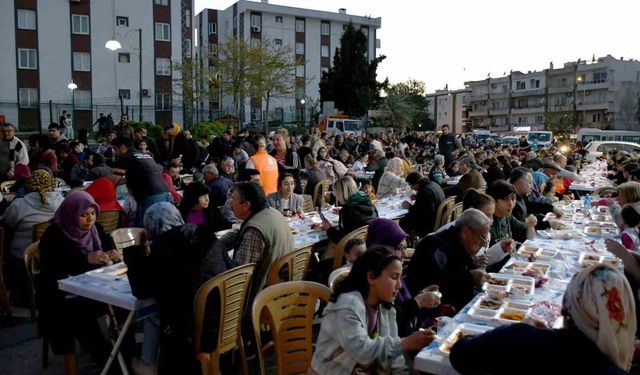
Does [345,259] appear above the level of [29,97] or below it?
below

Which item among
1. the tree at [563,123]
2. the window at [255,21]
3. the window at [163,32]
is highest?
the window at [255,21]

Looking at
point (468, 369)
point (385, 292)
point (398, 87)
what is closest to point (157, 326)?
point (385, 292)

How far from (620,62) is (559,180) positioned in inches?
2627

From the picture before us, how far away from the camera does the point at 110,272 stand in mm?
4586

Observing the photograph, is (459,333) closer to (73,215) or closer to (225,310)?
(225,310)

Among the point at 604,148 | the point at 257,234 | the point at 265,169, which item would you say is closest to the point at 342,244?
the point at 257,234

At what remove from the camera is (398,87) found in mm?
58656

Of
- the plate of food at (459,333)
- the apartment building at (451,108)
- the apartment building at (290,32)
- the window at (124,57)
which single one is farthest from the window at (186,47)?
the apartment building at (451,108)

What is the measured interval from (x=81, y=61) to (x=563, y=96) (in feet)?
195

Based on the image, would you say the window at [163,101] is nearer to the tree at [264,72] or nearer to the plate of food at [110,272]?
the tree at [264,72]

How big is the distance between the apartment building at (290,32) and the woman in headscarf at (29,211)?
42.2m

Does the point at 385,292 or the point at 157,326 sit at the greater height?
the point at 385,292

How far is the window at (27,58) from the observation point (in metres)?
35.9

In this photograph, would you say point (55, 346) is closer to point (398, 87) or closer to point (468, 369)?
point (468, 369)
